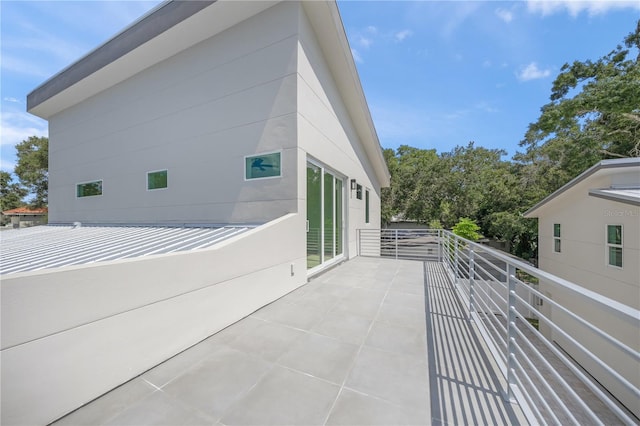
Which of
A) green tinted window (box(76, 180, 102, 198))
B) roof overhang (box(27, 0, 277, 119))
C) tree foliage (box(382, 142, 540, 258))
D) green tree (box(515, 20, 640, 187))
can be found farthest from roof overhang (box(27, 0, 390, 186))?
tree foliage (box(382, 142, 540, 258))

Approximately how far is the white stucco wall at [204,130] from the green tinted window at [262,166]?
13 centimetres

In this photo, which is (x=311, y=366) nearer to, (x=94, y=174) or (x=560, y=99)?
(x=94, y=174)

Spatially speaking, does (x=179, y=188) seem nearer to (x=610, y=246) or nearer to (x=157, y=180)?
(x=157, y=180)

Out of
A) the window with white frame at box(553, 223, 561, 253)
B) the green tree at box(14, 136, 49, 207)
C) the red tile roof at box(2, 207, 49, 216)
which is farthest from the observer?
the red tile roof at box(2, 207, 49, 216)

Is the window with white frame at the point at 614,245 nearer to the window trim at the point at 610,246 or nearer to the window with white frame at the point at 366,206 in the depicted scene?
A: the window trim at the point at 610,246

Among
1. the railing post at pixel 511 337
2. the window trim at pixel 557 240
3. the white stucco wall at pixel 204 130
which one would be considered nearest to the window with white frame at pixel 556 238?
the window trim at pixel 557 240

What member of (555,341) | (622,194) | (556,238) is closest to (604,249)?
(622,194)

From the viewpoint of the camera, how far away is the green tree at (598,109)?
9.48 m

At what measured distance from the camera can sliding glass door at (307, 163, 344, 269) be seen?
511 centimetres

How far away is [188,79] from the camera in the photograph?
5.69 m

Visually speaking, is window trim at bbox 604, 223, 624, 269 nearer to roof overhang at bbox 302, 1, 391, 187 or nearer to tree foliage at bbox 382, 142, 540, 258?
roof overhang at bbox 302, 1, 391, 187

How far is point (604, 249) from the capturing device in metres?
6.49

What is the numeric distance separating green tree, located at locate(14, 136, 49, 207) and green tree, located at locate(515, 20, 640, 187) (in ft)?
110

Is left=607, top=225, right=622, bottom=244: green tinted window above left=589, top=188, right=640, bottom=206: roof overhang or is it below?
below
